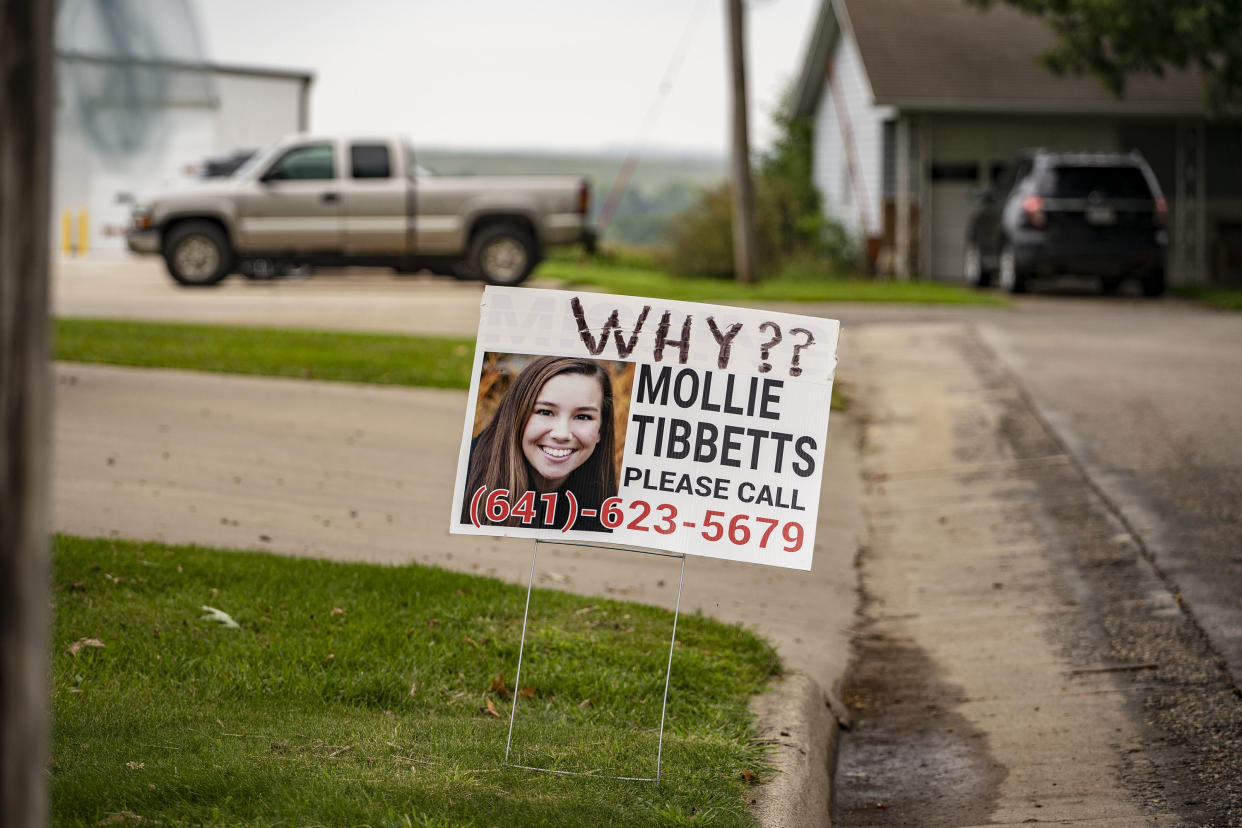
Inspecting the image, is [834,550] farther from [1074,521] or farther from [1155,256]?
[1155,256]

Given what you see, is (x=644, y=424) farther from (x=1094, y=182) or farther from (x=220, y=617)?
(x=1094, y=182)

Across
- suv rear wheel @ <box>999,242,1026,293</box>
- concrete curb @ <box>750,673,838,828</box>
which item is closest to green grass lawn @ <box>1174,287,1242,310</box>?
suv rear wheel @ <box>999,242,1026,293</box>

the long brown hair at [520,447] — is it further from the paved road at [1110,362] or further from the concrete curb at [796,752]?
the paved road at [1110,362]

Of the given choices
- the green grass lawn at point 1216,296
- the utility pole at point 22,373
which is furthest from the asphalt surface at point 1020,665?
the green grass lawn at point 1216,296

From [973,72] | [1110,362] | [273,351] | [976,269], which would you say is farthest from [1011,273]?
[273,351]

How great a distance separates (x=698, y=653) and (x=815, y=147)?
2641 centimetres

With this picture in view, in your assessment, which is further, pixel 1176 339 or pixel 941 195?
pixel 941 195

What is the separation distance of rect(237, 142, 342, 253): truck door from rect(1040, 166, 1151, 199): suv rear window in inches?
394

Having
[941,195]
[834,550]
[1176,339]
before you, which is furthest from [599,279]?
[834,550]

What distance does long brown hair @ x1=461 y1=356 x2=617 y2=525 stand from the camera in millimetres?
4336

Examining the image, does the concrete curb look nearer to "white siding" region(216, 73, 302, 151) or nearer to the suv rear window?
the suv rear window

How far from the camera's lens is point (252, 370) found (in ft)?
38.6

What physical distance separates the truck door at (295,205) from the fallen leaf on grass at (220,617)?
51.7 ft

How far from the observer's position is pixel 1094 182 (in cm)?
1928
